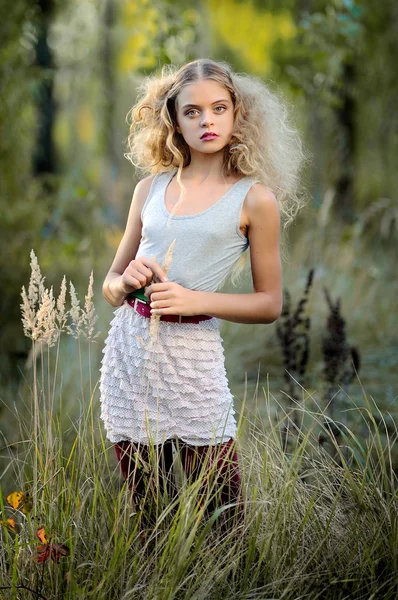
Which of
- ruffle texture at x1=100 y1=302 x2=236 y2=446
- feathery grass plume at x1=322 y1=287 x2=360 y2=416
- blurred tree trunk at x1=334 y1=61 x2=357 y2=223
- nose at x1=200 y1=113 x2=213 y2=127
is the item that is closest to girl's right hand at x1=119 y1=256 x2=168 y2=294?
ruffle texture at x1=100 y1=302 x2=236 y2=446

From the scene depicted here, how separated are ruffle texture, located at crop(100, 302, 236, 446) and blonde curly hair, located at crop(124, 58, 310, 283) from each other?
34cm

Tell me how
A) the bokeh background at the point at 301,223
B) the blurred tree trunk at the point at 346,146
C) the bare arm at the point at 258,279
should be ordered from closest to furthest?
the bare arm at the point at 258,279, the bokeh background at the point at 301,223, the blurred tree trunk at the point at 346,146

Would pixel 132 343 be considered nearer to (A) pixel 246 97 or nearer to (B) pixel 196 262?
(B) pixel 196 262

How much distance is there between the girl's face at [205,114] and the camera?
89.6 inches

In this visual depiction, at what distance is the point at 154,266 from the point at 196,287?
0.67 feet

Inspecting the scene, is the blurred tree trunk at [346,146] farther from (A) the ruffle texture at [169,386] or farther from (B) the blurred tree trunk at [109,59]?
(A) the ruffle texture at [169,386]

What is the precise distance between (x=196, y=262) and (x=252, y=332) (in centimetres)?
268

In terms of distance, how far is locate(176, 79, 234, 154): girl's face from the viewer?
2.28 meters

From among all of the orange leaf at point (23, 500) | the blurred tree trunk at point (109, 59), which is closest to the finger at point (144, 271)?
the orange leaf at point (23, 500)

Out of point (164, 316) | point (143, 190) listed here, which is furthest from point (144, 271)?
point (143, 190)

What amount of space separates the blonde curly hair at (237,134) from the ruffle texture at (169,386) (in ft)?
1.12

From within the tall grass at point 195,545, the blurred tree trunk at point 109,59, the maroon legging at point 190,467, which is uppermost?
the blurred tree trunk at point 109,59

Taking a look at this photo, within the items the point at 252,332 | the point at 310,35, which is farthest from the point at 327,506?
the point at 310,35

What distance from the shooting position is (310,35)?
5.84 metres
